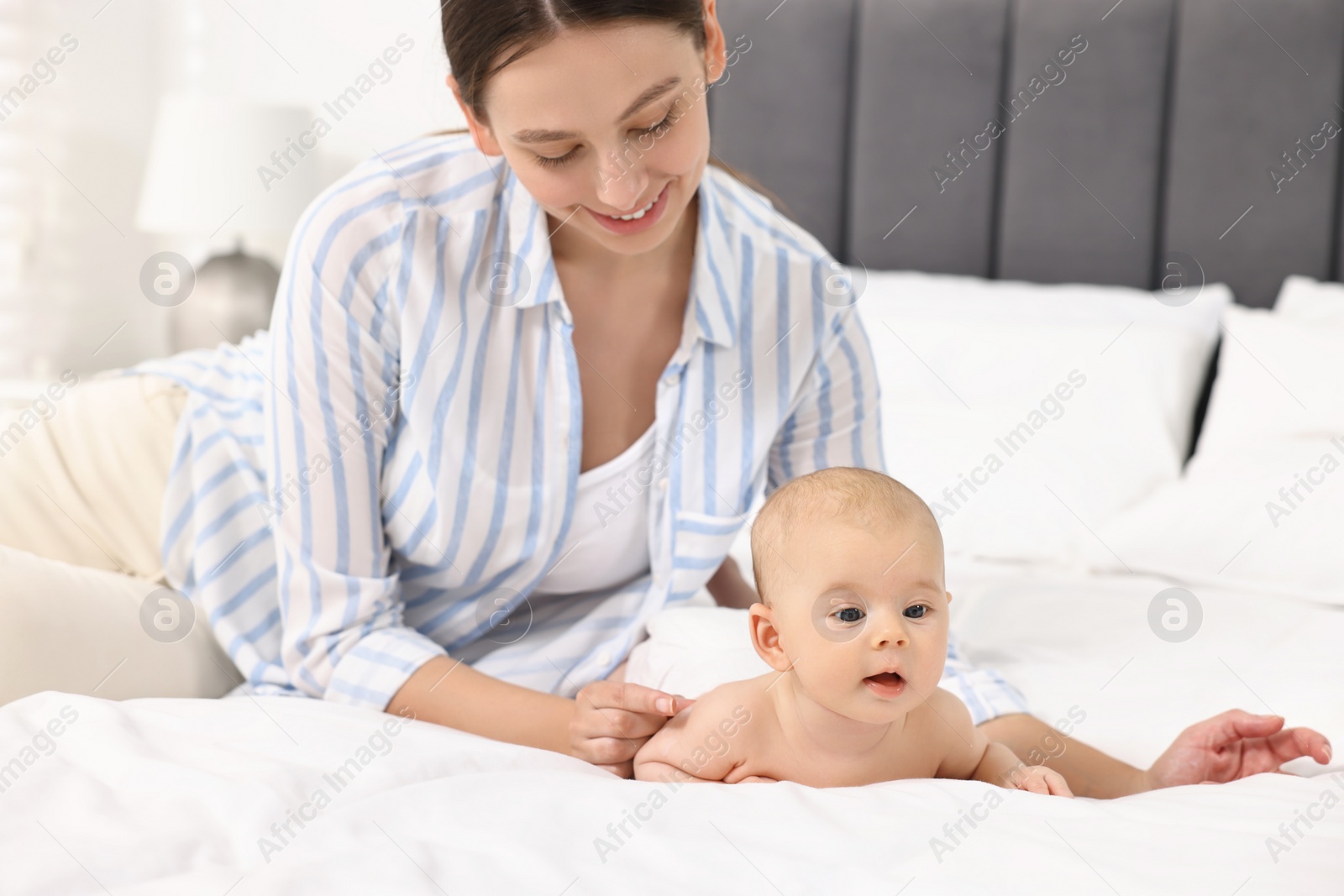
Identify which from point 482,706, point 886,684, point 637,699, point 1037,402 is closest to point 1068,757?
point 886,684

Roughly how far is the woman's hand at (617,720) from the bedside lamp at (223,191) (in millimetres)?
1855

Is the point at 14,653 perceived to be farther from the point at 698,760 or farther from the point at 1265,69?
the point at 1265,69

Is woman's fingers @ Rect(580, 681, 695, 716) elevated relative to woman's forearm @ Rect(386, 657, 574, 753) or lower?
elevated

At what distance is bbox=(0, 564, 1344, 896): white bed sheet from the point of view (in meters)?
0.66

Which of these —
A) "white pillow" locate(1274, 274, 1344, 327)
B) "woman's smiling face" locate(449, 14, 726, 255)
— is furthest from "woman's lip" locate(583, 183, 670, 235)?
"white pillow" locate(1274, 274, 1344, 327)

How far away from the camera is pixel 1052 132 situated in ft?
7.11

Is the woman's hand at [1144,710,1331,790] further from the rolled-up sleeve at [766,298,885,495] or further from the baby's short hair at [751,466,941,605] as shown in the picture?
the rolled-up sleeve at [766,298,885,495]

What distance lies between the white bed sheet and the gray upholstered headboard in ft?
5.01

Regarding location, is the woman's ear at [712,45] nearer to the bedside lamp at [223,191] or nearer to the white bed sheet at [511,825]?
the white bed sheet at [511,825]

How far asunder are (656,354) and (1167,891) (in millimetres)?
756

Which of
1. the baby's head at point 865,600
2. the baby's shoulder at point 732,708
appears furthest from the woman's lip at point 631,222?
the baby's shoulder at point 732,708

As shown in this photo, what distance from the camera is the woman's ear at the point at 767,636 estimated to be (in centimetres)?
93

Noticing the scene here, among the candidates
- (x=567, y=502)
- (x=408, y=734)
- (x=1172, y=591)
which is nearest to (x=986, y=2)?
(x=1172, y=591)

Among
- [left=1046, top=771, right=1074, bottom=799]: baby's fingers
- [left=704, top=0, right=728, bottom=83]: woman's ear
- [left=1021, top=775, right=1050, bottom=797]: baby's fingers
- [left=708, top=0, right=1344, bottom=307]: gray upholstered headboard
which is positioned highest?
[left=708, top=0, right=1344, bottom=307]: gray upholstered headboard
